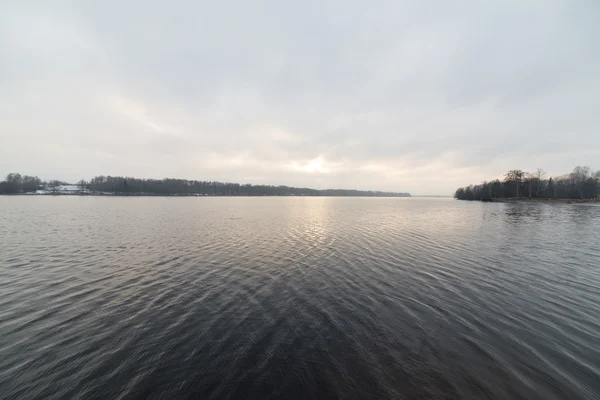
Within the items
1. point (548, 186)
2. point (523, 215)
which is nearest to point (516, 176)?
point (548, 186)

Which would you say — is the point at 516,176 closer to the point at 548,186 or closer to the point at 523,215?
the point at 548,186

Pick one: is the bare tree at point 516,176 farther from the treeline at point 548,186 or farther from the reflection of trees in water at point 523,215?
the reflection of trees in water at point 523,215

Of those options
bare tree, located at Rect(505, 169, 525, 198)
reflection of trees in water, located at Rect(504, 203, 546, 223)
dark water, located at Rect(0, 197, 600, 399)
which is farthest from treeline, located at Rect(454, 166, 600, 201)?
dark water, located at Rect(0, 197, 600, 399)

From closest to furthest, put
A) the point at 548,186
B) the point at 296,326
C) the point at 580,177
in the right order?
the point at 296,326 < the point at 580,177 < the point at 548,186

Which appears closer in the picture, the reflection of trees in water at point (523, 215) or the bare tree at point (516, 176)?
the reflection of trees in water at point (523, 215)

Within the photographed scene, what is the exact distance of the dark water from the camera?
7.27m

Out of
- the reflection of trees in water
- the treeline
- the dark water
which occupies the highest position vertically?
the treeline

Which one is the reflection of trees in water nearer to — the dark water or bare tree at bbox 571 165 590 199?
the dark water

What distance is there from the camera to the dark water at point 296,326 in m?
7.27

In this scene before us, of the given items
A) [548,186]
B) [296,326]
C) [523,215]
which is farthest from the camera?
[548,186]

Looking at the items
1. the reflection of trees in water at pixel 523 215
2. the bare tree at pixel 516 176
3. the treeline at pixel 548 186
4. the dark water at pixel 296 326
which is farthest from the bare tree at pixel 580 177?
the dark water at pixel 296 326

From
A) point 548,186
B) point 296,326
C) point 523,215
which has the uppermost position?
point 548,186

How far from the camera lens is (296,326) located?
1044cm

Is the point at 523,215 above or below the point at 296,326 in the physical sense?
above
